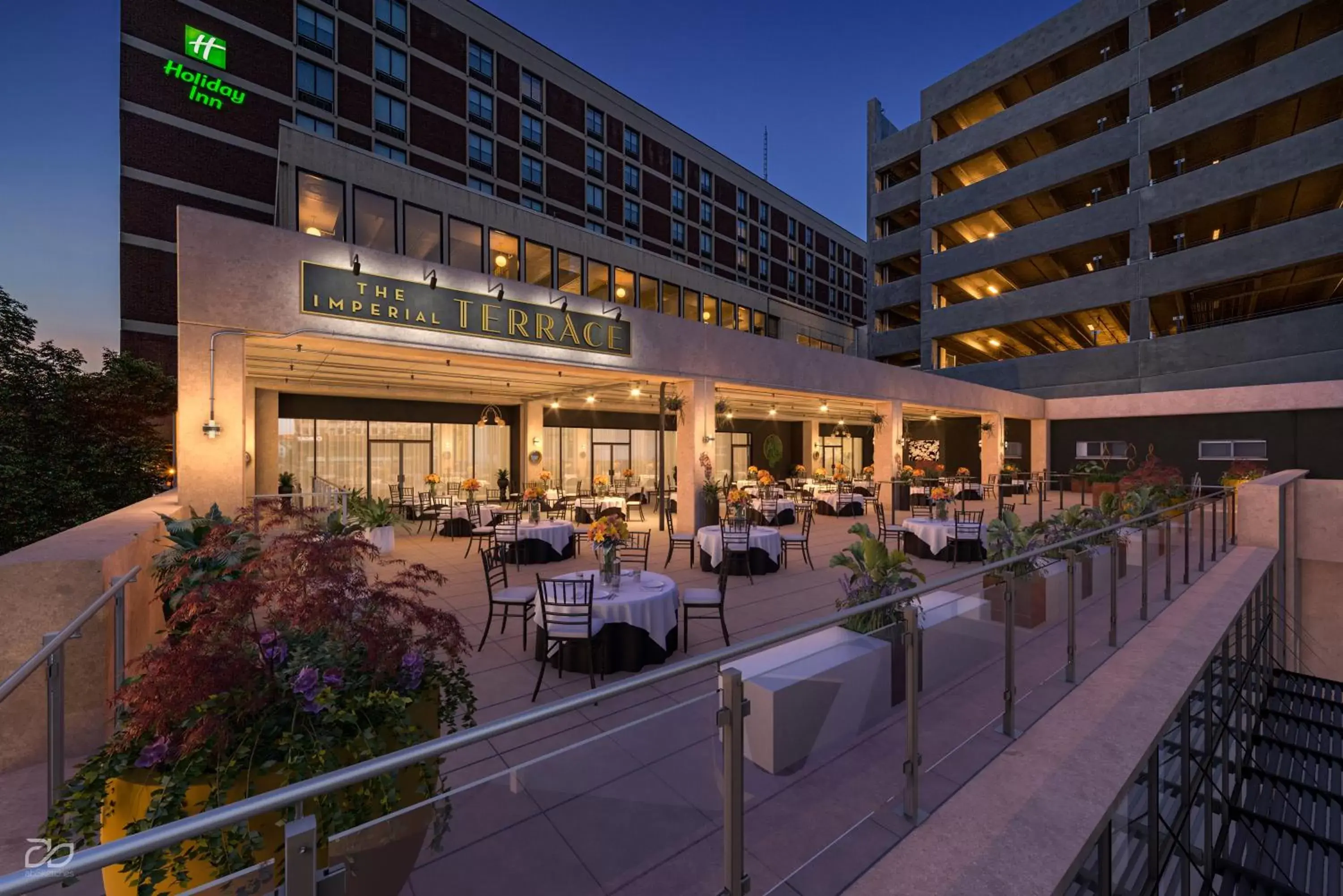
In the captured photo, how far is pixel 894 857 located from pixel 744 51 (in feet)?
283

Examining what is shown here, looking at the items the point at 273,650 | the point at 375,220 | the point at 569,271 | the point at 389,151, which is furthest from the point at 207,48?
the point at 273,650

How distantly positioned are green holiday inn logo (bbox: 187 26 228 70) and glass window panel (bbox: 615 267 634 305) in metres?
14.7

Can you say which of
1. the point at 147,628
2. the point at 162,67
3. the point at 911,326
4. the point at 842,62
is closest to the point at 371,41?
the point at 162,67

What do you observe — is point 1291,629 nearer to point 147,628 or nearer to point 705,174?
point 147,628

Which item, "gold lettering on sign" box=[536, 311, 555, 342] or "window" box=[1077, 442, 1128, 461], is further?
"window" box=[1077, 442, 1128, 461]

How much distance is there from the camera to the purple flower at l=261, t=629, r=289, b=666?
243cm

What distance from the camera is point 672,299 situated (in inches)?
885

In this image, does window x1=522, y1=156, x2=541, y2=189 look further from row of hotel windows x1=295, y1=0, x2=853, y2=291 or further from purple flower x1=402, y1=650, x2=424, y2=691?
purple flower x1=402, y1=650, x2=424, y2=691

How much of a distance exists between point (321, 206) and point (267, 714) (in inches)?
654

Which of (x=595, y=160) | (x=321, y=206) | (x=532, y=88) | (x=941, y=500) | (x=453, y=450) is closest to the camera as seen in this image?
(x=941, y=500)

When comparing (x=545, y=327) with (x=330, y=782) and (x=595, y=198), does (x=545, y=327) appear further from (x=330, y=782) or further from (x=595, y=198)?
(x=595, y=198)

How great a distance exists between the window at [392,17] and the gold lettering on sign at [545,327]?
19.6 meters

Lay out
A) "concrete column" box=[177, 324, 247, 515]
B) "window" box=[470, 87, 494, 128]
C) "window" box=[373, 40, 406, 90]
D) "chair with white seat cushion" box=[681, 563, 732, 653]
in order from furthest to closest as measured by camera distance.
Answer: "window" box=[470, 87, 494, 128] → "window" box=[373, 40, 406, 90] → "concrete column" box=[177, 324, 247, 515] → "chair with white seat cushion" box=[681, 563, 732, 653]

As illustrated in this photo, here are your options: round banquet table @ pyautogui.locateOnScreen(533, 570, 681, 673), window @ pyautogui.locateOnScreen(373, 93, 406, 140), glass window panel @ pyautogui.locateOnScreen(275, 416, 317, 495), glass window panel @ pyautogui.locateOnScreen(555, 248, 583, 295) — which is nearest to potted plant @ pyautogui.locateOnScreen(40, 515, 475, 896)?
round banquet table @ pyautogui.locateOnScreen(533, 570, 681, 673)
